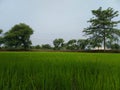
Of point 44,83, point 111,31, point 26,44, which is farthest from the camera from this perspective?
point 26,44

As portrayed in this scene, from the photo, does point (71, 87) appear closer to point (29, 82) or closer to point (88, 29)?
point (29, 82)

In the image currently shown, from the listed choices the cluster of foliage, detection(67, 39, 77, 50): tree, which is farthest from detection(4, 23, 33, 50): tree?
detection(67, 39, 77, 50): tree

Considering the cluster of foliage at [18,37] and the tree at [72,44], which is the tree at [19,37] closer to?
the cluster of foliage at [18,37]

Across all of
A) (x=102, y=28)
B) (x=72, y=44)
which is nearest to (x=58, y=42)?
(x=72, y=44)

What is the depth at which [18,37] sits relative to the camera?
50.1m

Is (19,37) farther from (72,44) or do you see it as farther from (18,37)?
(72,44)

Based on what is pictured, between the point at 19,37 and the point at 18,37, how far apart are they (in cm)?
42

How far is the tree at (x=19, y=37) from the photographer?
48594mm

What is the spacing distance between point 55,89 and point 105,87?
0.44m

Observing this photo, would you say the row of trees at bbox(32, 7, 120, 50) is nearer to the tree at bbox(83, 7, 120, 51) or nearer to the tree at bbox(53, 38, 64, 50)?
the tree at bbox(83, 7, 120, 51)

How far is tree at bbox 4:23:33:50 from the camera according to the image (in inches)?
1913

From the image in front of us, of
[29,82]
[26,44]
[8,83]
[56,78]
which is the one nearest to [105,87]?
[56,78]

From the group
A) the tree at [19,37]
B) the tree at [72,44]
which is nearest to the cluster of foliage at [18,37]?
the tree at [19,37]

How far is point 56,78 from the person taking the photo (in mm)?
1877
